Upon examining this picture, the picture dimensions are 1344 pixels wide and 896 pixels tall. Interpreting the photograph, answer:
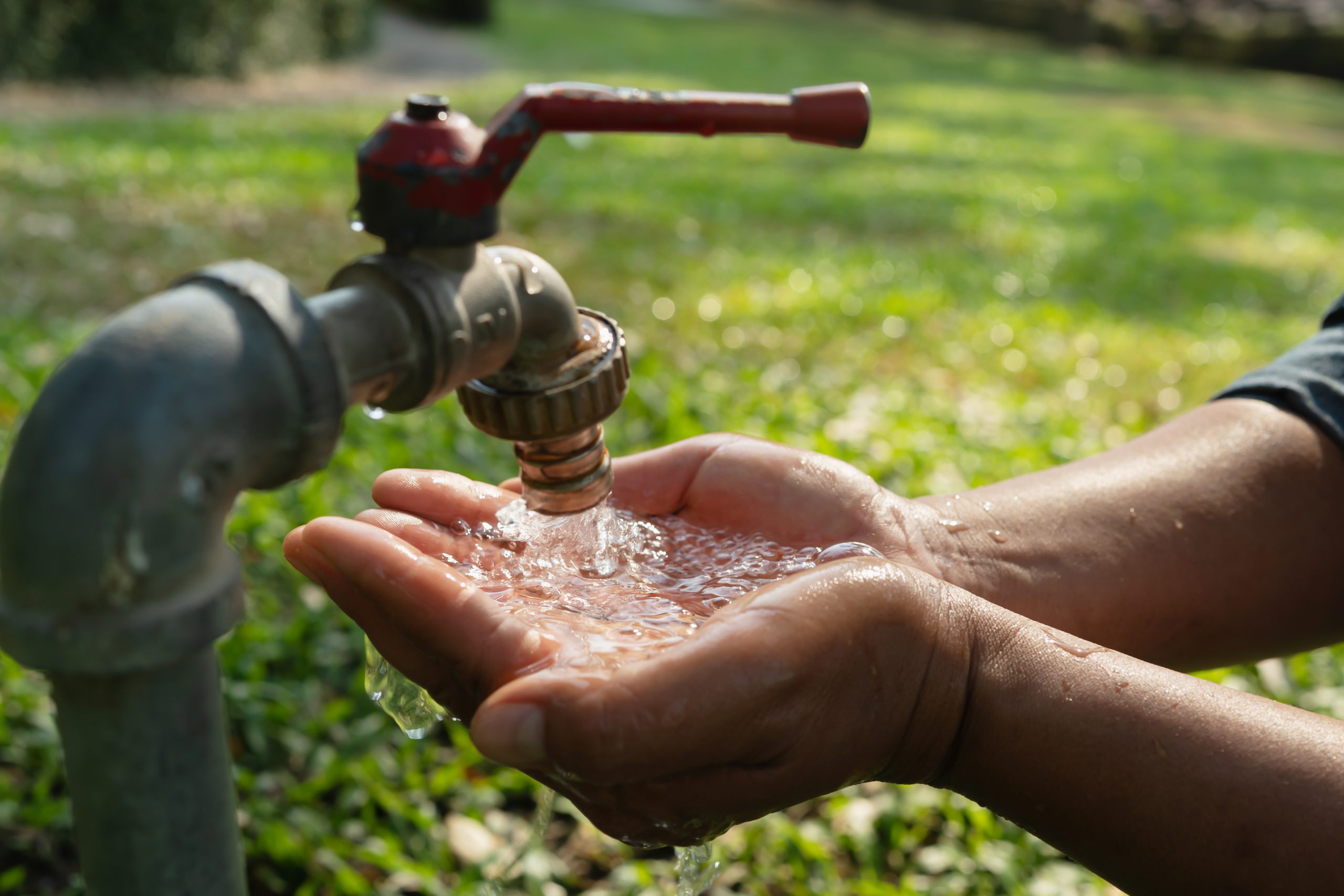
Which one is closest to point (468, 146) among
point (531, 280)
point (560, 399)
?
point (531, 280)

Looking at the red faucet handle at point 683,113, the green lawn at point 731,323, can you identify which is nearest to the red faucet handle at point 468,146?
the red faucet handle at point 683,113

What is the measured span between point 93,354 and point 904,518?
125 cm

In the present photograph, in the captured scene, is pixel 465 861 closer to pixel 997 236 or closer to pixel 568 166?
pixel 997 236

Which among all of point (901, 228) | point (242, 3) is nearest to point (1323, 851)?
point (901, 228)

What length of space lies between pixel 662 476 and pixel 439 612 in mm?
666

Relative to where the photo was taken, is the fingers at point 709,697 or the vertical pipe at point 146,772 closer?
the vertical pipe at point 146,772

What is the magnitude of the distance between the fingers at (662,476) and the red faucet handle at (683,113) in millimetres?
690

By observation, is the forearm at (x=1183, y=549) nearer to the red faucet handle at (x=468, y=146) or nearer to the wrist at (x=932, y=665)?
the wrist at (x=932, y=665)

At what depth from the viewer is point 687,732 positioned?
111cm

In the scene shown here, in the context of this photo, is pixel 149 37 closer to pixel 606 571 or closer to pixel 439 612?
pixel 606 571

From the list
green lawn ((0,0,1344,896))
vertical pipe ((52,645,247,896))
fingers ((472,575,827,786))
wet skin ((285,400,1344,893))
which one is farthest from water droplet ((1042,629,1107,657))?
vertical pipe ((52,645,247,896))

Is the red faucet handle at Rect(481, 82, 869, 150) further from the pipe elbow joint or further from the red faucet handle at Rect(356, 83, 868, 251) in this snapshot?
the pipe elbow joint

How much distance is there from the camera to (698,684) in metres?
1.12

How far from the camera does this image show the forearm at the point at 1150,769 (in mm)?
Answer: 1205
